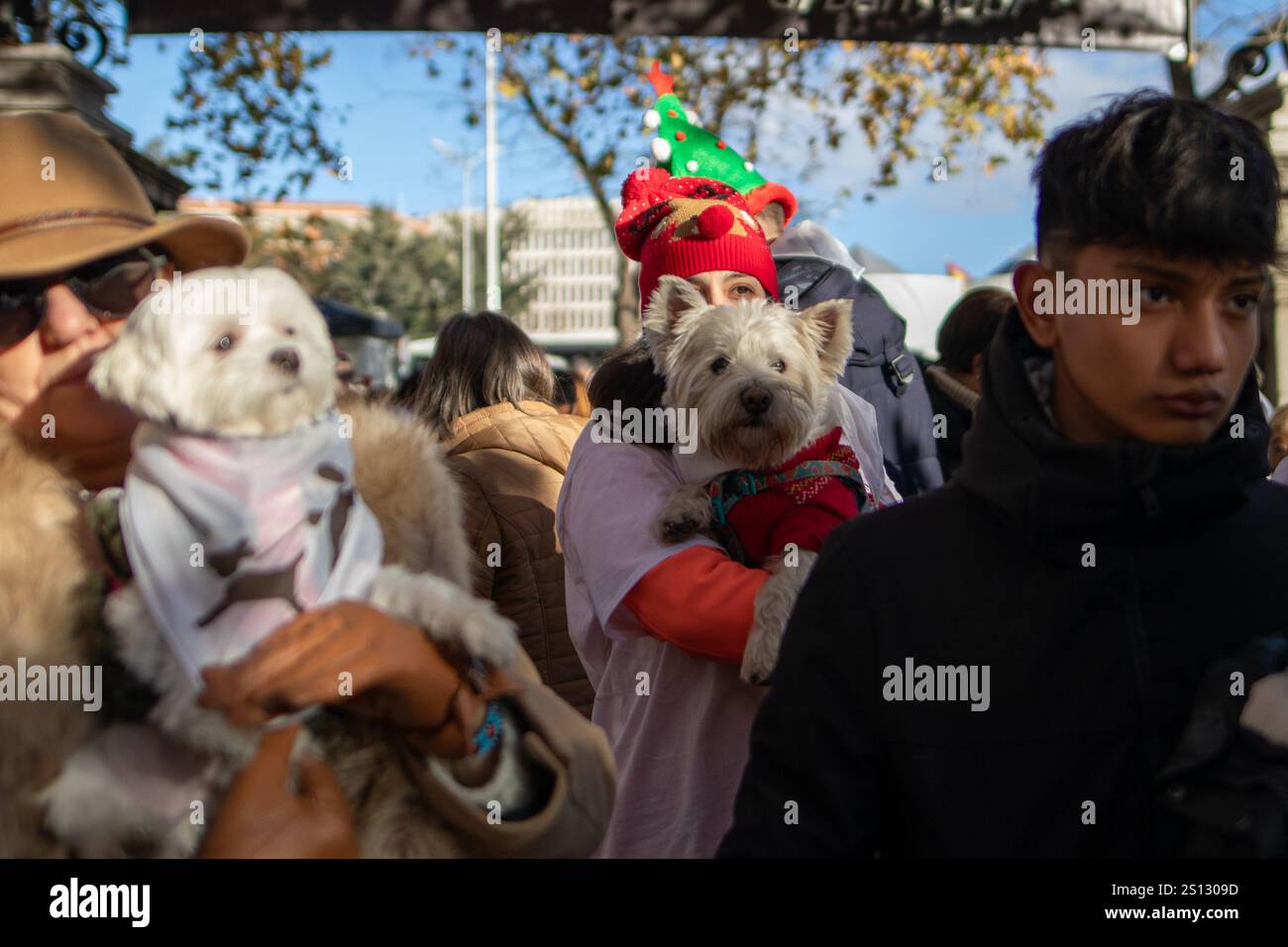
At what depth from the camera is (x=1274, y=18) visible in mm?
8758

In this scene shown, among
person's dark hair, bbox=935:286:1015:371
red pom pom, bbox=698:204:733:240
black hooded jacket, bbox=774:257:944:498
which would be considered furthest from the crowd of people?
person's dark hair, bbox=935:286:1015:371

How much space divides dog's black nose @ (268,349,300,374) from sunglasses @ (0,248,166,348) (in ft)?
1.10

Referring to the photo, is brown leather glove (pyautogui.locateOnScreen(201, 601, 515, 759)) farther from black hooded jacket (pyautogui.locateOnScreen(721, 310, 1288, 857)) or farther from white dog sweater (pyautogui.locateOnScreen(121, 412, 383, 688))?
black hooded jacket (pyautogui.locateOnScreen(721, 310, 1288, 857))

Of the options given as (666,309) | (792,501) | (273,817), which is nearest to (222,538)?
(273,817)

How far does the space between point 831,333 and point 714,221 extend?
475 millimetres

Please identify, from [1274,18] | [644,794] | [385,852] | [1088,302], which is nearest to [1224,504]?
[1088,302]

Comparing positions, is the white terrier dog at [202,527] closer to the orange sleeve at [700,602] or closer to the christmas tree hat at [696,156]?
the orange sleeve at [700,602]

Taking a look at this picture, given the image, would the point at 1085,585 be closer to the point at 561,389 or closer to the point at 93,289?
the point at 93,289

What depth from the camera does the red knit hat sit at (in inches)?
118

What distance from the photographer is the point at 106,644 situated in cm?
148

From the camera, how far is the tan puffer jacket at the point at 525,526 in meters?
4.01

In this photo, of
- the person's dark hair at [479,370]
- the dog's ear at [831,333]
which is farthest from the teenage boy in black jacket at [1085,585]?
the person's dark hair at [479,370]
